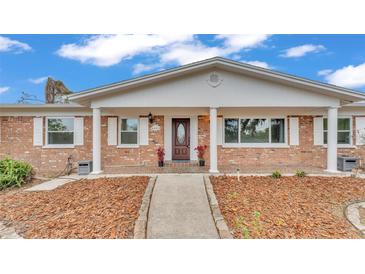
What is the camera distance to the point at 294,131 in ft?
29.8

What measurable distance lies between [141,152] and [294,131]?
7.06 metres

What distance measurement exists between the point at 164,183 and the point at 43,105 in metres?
6.82

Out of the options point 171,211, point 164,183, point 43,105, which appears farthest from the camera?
point 43,105

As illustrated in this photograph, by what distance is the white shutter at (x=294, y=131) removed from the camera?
9094mm

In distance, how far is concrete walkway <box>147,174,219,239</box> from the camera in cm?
335

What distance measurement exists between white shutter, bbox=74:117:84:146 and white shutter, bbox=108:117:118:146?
122 cm

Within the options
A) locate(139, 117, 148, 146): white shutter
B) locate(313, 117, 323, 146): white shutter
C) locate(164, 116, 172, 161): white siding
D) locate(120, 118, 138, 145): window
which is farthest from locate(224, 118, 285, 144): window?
locate(120, 118, 138, 145): window

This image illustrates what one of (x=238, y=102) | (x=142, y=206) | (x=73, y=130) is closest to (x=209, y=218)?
(x=142, y=206)

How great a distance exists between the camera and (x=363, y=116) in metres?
9.14

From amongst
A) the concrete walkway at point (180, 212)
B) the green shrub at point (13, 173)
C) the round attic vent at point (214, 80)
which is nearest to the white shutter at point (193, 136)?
the round attic vent at point (214, 80)

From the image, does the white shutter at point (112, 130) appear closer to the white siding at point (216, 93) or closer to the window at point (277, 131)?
the white siding at point (216, 93)

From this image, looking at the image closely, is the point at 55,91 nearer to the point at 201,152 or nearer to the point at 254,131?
the point at 201,152
